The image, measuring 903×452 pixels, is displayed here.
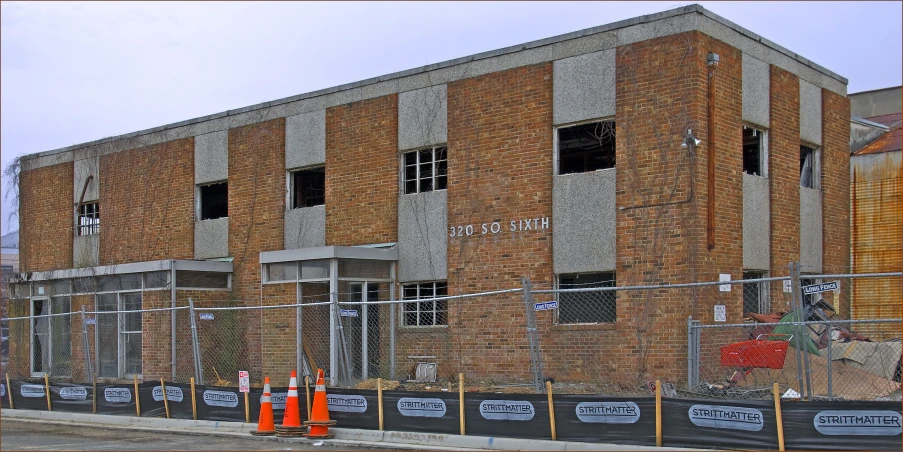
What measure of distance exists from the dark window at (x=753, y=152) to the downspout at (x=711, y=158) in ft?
6.53

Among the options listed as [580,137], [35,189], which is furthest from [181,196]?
[580,137]

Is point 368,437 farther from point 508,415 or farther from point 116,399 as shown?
point 116,399

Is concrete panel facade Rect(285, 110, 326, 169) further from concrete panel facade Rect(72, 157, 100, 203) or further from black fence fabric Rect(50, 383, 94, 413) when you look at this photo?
concrete panel facade Rect(72, 157, 100, 203)

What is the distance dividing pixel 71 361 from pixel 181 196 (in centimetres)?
506

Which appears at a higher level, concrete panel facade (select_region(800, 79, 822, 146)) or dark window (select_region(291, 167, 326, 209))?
concrete panel facade (select_region(800, 79, 822, 146))

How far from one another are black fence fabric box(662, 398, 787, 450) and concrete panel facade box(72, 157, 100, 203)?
827 inches

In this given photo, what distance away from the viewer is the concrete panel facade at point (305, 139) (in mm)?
22891

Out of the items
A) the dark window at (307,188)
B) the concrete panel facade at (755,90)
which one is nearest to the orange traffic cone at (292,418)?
the dark window at (307,188)

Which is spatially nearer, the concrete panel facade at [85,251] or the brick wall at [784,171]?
the brick wall at [784,171]

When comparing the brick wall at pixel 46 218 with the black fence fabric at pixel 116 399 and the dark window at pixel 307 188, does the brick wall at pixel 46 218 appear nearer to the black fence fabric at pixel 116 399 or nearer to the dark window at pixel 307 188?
the dark window at pixel 307 188

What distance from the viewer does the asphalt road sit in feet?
45.0

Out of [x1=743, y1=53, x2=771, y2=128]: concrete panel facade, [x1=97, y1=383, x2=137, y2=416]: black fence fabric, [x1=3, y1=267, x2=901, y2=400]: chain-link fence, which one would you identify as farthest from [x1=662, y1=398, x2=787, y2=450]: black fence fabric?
[x1=97, y1=383, x2=137, y2=416]: black fence fabric

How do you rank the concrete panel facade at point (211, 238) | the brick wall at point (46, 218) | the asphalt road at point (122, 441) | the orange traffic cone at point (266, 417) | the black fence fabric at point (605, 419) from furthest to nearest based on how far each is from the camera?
1. the brick wall at point (46, 218)
2. the concrete panel facade at point (211, 238)
3. the orange traffic cone at point (266, 417)
4. the asphalt road at point (122, 441)
5. the black fence fabric at point (605, 419)

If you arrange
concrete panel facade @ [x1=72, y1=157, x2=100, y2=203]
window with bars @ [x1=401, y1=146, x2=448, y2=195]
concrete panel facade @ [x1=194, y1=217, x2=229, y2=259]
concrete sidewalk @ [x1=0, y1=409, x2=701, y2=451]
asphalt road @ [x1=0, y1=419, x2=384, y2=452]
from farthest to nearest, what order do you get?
concrete panel facade @ [x1=72, y1=157, x2=100, y2=203]
concrete panel facade @ [x1=194, y1=217, x2=229, y2=259]
window with bars @ [x1=401, y1=146, x2=448, y2=195]
asphalt road @ [x1=0, y1=419, x2=384, y2=452]
concrete sidewalk @ [x1=0, y1=409, x2=701, y2=451]
